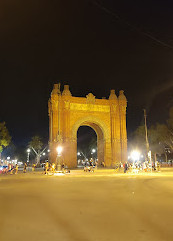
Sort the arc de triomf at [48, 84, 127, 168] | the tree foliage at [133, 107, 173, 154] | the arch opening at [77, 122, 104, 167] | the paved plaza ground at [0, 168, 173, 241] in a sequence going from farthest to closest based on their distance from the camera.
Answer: the arch opening at [77, 122, 104, 167]
the tree foliage at [133, 107, 173, 154]
the arc de triomf at [48, 84, 127, 168]
the paved plaza ground at [0, 168, 173, 241]

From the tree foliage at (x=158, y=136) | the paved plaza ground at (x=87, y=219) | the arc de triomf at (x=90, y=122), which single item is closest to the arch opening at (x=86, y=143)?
the tree foliage at (x=158, y=136)

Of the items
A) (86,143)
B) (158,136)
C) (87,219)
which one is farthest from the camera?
(86,143)

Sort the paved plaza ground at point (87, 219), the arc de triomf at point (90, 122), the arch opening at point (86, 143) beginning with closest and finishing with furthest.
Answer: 1. the paved plaza ground at point (87, 219)
2. the arc de triomf at point (90, 122)
3. the arch opening at point (86, 143)

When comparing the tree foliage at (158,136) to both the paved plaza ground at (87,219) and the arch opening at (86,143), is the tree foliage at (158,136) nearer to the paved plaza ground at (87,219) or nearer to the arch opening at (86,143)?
the arch opening at (86,143)

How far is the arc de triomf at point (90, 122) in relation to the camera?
41344mm

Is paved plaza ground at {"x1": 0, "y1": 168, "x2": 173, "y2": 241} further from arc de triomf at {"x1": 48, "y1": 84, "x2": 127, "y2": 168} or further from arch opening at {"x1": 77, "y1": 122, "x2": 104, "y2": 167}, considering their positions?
arch opening at {"x1": 77, "y1": 122, "x2": 104, "y2": 167}

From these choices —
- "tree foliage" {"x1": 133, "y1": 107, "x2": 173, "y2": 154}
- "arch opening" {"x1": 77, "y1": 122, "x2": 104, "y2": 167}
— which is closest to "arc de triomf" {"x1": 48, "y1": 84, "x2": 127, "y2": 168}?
"tree foliage" {"x1": 133, "y1": 107, "x2": 173, "y2": 154}

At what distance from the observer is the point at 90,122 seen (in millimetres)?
45188

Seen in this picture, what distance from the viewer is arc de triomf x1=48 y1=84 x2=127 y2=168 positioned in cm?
4134

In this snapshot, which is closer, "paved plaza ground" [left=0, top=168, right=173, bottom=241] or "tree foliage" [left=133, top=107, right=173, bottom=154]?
"paved plaza ground" [left=0, top=168, right=173, bottom=241]

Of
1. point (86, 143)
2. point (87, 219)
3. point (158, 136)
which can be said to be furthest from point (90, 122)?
point (86, 143)

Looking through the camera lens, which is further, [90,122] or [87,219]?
[90,122]

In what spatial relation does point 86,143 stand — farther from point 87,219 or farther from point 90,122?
point 87,219

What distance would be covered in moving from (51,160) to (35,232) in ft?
116
